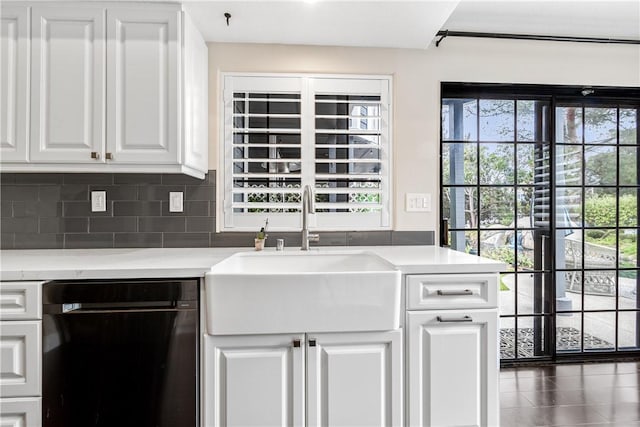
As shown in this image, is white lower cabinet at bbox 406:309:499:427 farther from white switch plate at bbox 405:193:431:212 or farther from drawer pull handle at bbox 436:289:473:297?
white switch plate at bbox 405:193:431:212

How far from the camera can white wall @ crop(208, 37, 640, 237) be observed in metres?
2.24

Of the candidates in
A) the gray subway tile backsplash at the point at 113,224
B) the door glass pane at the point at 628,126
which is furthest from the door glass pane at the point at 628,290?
the gray subway tile backsplash at the point at 113,224

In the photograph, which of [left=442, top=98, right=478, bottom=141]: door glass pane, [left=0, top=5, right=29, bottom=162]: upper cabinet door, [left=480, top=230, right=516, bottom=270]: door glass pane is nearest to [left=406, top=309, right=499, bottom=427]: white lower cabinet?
[left=480, top=230, right=516, bottom=270]: door glass pane

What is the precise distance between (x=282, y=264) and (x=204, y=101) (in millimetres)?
1071

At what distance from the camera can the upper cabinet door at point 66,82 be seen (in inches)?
69.3

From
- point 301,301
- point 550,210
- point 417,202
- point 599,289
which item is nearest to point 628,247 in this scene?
point 599,289

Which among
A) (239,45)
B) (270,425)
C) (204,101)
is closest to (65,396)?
(270,425)

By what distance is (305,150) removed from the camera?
224cm

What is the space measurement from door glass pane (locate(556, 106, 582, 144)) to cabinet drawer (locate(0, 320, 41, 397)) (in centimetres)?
323

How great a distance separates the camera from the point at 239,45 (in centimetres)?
222

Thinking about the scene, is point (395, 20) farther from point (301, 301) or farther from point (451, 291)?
point (301, 301)

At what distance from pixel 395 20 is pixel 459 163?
1039 mm

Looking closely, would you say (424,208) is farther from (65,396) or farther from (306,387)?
(65,396)

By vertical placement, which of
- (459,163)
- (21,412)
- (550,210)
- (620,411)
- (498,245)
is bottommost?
(620,411)
